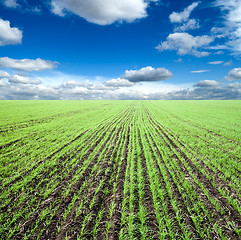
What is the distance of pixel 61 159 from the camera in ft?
31.9

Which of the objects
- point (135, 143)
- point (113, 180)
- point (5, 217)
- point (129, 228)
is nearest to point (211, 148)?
point (135, 143)

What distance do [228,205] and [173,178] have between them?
2476mm

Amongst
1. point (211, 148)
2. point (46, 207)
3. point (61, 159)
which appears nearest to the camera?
point (46, 207)

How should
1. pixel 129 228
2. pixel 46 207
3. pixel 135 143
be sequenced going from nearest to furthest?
1. pixel 129 228
2. pixel 46 207
3. pixel 135 143

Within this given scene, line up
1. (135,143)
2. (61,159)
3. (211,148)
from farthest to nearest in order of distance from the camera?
(135,143)
(211,148)
(61,159)

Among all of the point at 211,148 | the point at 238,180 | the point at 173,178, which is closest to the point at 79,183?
the point at 173,178

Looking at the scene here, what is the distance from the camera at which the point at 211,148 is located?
1226cm

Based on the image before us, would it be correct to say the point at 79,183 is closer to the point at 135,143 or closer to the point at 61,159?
the point at 61,159

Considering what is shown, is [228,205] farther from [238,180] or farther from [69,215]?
[69,215]

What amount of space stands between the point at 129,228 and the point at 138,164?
15.5ft

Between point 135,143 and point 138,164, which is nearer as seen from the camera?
point 138,164

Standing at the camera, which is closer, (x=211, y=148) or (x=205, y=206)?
(x=205, y=206)

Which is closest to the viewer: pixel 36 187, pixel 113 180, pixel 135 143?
pixel 36 187

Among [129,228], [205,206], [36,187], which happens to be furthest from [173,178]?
[36,187]
